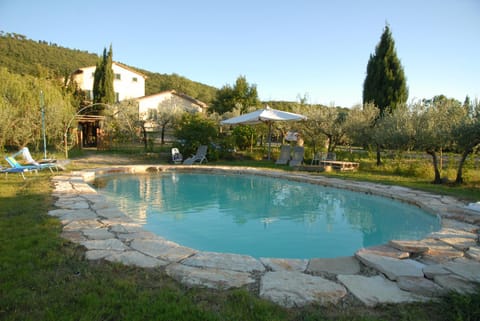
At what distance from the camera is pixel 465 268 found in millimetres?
2953

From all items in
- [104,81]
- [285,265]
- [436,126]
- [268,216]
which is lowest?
[268,216]

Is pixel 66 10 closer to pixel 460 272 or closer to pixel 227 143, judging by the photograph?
pixel 227 143

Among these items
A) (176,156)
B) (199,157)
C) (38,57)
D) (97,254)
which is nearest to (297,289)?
(97,254)

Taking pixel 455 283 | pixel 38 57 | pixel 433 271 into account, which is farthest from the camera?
pixel 38 57

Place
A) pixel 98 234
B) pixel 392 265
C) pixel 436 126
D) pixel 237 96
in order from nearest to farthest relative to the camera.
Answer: pixel 392 265 → pixel 98 234 → pixel 436 126 → pixel 237 96

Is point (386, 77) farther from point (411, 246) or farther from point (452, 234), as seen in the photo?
point (411, 246)

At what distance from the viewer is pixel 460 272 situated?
285 cm

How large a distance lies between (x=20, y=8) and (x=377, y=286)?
16.8 metres

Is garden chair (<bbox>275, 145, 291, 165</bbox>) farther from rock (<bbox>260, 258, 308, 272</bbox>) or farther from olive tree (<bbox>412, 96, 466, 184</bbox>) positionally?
rock (<bbox>260, 258, 308, 272</bbox>)

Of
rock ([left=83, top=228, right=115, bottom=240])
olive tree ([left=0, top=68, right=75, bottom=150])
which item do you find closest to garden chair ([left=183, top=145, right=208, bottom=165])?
olive tree ([left=0, top=68, right=75, bottom=150])

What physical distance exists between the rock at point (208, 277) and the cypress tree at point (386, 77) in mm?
23029

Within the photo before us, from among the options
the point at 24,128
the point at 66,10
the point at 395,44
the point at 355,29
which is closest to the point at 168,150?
the point at 24,128

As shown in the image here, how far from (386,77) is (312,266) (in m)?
23.7

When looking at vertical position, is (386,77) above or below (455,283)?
above
